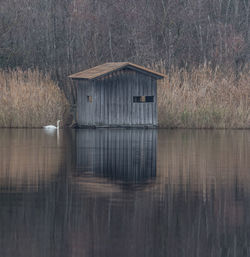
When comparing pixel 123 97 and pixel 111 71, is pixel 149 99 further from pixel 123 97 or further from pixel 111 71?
pixel 111 71

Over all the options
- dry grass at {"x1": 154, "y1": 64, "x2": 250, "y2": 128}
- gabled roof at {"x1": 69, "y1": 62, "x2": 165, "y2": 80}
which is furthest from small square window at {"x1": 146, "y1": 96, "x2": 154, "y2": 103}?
gabled roof at {"x1": 69, "y1": 62, "x2": 165, "y2": 80}

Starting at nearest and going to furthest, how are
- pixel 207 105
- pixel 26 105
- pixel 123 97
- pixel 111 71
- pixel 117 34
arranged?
pixel 111 71 < pixel 207 105 < pixel 123 97 < pixel 26 105 < pixel 117 34

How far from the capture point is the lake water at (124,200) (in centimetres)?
877

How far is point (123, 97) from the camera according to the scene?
32688mm

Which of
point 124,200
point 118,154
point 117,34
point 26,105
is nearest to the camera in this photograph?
point 124,200

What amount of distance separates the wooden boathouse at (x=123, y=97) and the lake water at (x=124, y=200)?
31.8 ft

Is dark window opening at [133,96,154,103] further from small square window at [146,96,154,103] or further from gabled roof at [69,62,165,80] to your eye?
gabled roof at [69,62,165,80]

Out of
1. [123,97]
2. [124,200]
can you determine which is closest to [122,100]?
[123,97]

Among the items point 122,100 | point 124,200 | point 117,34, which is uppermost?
point 117,34

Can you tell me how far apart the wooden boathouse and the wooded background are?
30.9 feet

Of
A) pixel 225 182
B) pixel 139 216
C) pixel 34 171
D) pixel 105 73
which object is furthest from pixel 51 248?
pixel 105 73

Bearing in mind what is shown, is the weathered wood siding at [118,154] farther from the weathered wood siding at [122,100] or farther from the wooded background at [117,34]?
the wooded background at [117,34]

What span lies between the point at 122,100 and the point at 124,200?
20.8m

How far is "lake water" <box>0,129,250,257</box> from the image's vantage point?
28.8 feet
